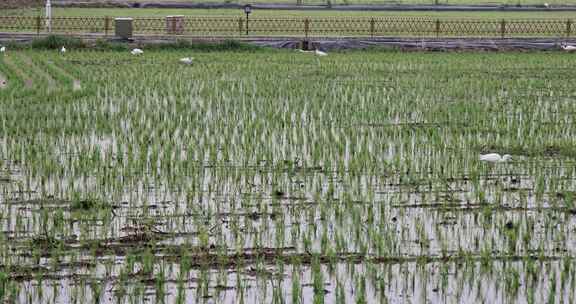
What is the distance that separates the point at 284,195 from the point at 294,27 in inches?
1051

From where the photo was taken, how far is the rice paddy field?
6141 mm

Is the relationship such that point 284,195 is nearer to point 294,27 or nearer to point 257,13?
point 294,27

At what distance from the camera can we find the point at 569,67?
22.6m

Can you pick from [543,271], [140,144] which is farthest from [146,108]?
[543,271]

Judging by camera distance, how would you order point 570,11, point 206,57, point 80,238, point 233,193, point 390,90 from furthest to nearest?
1. point 570,11
2. point 206,57
3. point 390,90
4. point 233,193
5. point 80,238

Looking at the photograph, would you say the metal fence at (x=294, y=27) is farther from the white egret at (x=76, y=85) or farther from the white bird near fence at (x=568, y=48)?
the white egret at (x=76, y=85)

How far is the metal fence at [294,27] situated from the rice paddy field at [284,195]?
50.3 feet

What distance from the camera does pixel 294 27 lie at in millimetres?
34938

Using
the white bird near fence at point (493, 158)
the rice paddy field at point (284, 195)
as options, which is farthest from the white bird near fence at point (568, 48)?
the white bird near fence at point (493, 158)

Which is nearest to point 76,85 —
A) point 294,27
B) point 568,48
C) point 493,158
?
point 493,158

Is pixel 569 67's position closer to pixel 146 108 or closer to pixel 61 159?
pixel 146 108

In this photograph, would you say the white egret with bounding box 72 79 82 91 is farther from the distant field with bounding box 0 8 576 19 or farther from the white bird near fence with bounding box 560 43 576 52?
the distant field with bounding box 0 8 576 19

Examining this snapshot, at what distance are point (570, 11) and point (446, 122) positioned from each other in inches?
1421

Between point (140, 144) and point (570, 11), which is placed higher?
point (570, 11)
